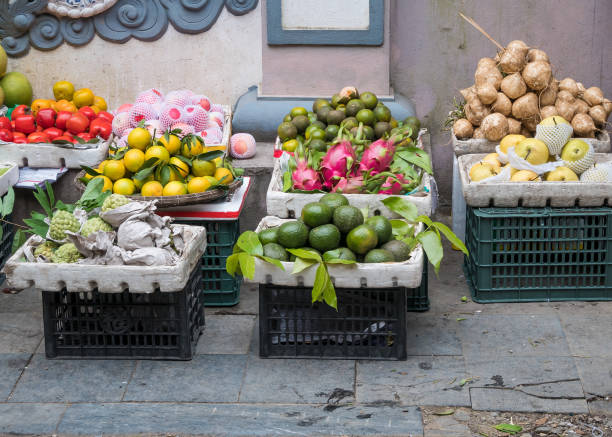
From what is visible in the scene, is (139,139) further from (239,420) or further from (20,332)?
(239,420)

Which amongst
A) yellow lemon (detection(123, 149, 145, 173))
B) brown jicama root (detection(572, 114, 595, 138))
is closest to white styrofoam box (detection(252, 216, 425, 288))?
A: yellow lemon (detection(123, 149, 145, 173))

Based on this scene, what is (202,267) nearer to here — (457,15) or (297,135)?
(297,135)

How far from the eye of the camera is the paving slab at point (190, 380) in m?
3.98

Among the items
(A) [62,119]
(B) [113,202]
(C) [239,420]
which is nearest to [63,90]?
(A) [62,119]

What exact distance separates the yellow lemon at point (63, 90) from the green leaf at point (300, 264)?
2.93 m

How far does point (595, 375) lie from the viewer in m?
4.07

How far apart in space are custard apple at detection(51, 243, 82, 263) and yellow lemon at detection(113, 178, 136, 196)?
1.93ft

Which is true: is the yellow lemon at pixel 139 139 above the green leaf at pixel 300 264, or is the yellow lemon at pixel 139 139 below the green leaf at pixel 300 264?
above

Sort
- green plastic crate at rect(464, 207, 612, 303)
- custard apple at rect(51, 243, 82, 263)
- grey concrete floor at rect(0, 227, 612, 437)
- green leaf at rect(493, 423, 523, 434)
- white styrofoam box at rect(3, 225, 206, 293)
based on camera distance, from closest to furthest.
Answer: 1. green leaf at rect(493, 423, 523, 434)
2. grey concrete floor at rect(0, 227, 612, 437)
3. white styrofoam box at rect(3, 225, 206, 293)
4. custard apple at rect(51, 243, 82, 263)
5. green plastic crate at rect(464, 207, 612, 303)

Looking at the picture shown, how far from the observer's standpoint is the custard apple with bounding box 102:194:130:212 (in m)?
4.25

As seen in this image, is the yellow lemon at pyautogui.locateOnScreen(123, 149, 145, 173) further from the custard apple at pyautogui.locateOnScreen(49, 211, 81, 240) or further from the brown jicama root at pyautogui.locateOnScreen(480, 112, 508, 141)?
the brown jicama root at pyautogui.locateOnScreen(480, 112, 508, 141)

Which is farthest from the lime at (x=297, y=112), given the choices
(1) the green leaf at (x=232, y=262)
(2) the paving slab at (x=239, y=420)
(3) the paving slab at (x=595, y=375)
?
(3) the paving slab at (x=595, y=375)

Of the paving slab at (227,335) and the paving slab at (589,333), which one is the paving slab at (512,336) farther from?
the paving slab at (227,335)

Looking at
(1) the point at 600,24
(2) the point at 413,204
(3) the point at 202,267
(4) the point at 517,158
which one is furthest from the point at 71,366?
(1) the point at 600,24
